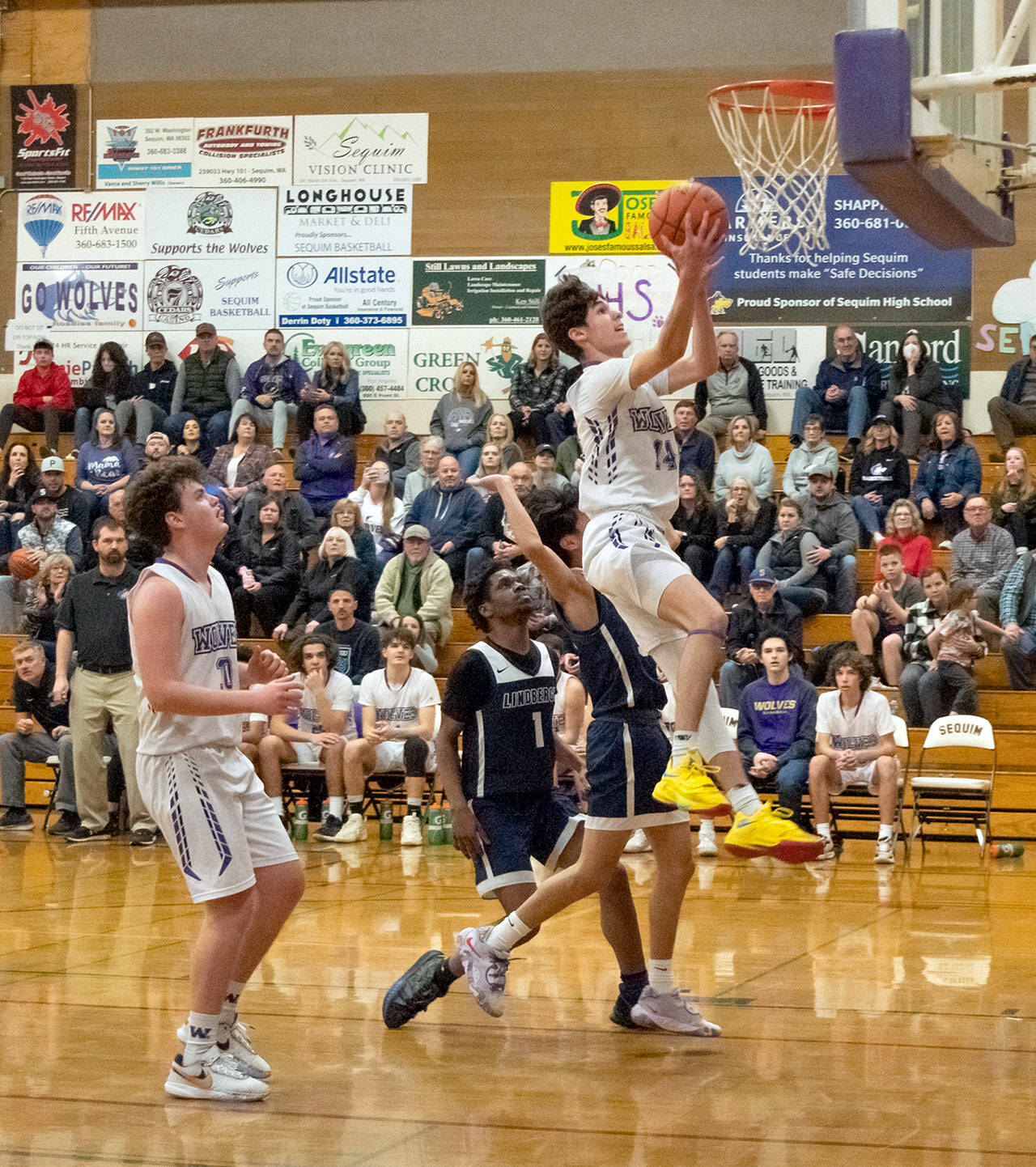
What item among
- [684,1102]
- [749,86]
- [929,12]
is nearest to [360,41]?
[749,86]

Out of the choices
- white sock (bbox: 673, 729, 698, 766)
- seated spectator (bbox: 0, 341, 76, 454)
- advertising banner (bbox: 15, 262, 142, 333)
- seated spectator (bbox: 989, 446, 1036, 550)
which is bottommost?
white sock (bbox: 673, 729, 698, 766)

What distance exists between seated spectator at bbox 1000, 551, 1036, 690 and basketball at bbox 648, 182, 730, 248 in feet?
25.5

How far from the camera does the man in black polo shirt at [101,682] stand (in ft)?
35.2

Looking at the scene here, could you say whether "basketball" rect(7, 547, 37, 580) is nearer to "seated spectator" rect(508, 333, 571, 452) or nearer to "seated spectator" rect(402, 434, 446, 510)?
"seated spectator" rect(402, 434, 446, 510)

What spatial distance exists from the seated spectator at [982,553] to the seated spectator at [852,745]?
227 cm

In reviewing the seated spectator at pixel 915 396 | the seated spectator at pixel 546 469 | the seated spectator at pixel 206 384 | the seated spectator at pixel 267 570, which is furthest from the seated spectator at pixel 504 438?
the seated spectator at pixel 915 396

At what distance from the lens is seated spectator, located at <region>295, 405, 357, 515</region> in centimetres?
1516

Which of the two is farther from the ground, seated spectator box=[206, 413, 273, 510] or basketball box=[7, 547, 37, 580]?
seated spectator box=[206, 413, 273, 510]

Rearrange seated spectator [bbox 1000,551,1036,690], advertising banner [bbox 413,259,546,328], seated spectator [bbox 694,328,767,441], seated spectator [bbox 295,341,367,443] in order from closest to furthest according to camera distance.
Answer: seated spectator [bbox 1000,551,1036,690], seated spectator [bbox 694,328,767,441], seated spectator [bbox 295,341,367,443], advertising banner [bbox 413,259,546,328]

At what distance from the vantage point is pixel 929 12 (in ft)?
14.9

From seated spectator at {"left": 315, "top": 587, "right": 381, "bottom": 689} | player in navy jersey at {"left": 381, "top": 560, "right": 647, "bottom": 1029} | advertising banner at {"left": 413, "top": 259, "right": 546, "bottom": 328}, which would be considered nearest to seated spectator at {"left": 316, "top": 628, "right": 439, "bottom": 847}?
seated spectator at {"left": 315, "top": 587, "right": 381, "bottom": 689}

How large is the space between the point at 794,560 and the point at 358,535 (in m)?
3.82

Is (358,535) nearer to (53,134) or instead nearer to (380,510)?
(380,510)

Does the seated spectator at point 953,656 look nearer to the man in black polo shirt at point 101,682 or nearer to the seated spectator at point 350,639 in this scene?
the seated spectator at point 350,639
